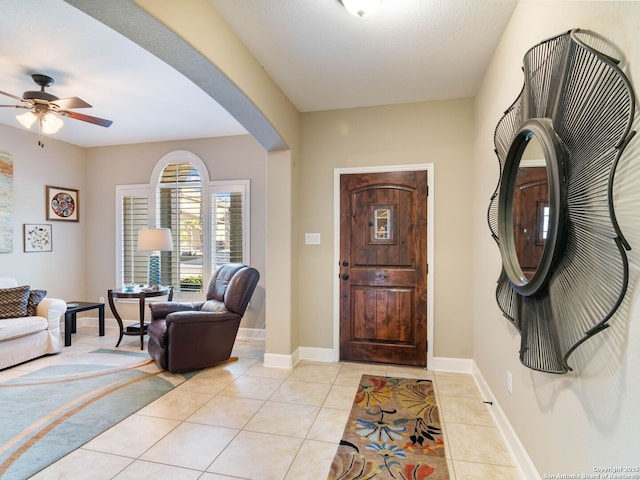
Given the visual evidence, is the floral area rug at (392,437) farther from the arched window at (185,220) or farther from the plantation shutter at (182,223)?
the plantation shutter at (182,223)

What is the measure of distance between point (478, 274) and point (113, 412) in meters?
3.18

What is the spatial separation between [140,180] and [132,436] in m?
3.85

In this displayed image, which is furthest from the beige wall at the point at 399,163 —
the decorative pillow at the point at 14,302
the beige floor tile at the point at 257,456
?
the decorative pillow at the point at 14,302

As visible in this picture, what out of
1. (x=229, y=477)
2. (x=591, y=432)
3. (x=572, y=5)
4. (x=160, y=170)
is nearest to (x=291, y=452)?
(x=229, y=477)

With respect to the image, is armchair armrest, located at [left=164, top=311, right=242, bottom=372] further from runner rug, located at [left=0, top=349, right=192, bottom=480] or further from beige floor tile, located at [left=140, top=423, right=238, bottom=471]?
beige floor tile, located at [left=140, top=423, right=238, bottom=471]

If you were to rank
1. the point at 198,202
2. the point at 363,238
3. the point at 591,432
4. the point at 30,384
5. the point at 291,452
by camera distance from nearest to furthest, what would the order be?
the point at 591,432, the point at 291,452, the point at 30,384, the point at 363,238, the point at 198,202

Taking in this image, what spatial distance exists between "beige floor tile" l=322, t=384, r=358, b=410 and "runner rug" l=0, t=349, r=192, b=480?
4.54 feet

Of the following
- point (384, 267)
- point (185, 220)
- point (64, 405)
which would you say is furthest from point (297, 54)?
point (64, 405)

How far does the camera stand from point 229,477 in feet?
6.07

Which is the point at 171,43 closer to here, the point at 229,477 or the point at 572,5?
the point at 572,5

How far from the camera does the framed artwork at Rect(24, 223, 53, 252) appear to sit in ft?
14.9

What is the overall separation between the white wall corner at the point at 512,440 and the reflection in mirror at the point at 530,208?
0.96 m

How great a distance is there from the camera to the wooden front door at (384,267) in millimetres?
3475

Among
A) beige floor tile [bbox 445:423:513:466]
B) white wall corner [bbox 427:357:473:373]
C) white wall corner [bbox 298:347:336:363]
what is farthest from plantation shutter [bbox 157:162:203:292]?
beige floor tile [bbox 445:423:513:466]
